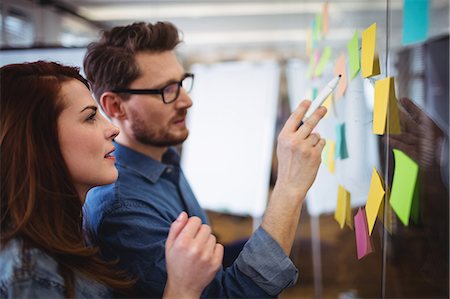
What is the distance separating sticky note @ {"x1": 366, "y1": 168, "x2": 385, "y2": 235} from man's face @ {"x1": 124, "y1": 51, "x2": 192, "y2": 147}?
57 cm

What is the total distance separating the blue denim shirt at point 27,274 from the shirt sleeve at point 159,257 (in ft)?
0.74

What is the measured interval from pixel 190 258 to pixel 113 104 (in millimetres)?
615

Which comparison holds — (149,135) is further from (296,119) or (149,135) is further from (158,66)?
(296,119)

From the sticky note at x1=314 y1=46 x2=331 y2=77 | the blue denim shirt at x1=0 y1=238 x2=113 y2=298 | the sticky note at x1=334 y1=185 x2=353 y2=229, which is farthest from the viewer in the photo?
the sticky note at x1=314 y1=46 x2=331 y2=77

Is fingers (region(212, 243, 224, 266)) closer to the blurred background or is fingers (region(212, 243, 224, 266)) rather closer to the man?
the man

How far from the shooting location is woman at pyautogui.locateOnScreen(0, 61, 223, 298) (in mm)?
715

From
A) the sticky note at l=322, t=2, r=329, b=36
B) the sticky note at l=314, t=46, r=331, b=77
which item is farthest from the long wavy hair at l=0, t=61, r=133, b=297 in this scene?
the sticky note at l=322, t=2, r=329, b=36

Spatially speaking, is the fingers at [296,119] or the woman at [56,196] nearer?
the woman at [56,196]

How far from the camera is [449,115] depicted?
1.77 meters

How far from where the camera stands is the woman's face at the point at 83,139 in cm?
80

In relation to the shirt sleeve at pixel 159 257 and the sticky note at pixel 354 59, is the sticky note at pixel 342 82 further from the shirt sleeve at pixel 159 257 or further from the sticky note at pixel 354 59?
the shirt sleeve at pixel 159 257

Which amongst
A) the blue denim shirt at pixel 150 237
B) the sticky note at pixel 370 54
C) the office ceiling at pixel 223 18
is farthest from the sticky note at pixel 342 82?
the office ceiling at pixel 223 18

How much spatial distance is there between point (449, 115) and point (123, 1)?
2.25m

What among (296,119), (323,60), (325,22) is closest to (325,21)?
(325,22)
